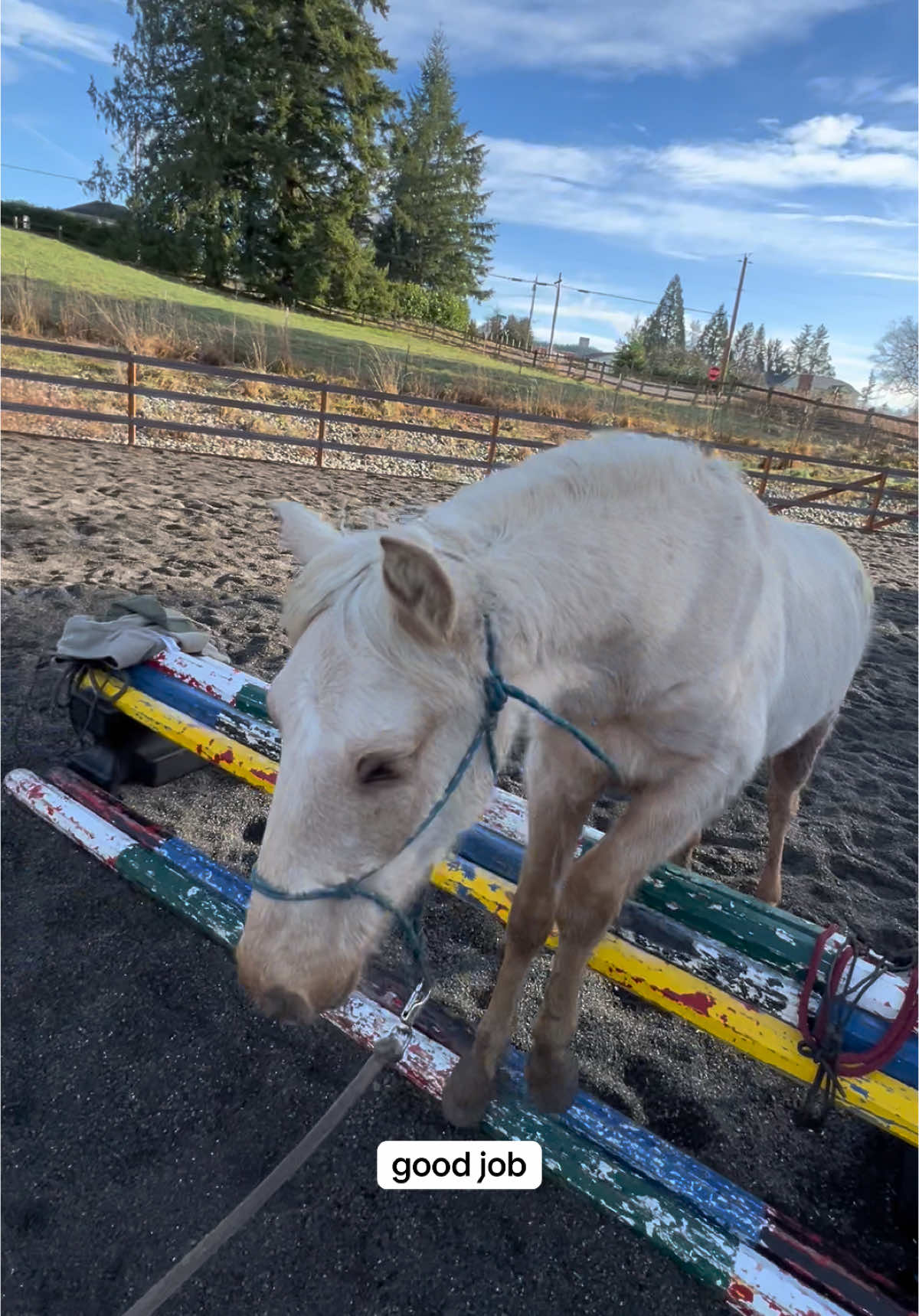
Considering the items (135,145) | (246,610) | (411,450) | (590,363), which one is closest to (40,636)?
(246,610)

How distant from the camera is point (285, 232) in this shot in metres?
31.8

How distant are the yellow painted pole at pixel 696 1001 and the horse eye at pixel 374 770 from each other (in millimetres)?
814

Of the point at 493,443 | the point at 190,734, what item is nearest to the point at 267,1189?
the point at 190,734

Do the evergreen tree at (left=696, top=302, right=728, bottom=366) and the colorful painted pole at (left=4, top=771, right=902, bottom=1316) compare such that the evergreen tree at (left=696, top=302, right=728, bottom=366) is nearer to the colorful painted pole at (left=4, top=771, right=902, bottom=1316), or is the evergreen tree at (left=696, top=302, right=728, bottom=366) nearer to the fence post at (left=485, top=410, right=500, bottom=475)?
the fence post at (left=485, top=410, right=500, bottom=475)

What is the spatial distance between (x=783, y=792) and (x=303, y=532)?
267 centimetres

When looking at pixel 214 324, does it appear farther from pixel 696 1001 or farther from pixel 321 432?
pixel 696 1001

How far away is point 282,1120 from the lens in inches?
81.3

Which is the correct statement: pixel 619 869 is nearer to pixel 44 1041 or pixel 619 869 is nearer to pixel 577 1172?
pixel 577 1172

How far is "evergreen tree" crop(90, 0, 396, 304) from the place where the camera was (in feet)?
95.7

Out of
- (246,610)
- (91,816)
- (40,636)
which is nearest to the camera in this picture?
(91,816)

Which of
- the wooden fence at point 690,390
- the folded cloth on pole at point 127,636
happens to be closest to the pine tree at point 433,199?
the wooden fence at point 690,390

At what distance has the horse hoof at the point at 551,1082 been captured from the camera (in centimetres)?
192

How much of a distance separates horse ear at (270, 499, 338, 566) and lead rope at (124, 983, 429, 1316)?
3.47 ft

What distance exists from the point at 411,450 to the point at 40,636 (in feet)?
30.4
